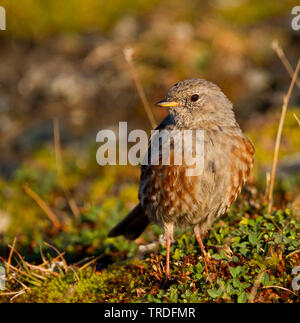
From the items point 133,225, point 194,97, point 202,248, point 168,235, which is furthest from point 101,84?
point 202,248

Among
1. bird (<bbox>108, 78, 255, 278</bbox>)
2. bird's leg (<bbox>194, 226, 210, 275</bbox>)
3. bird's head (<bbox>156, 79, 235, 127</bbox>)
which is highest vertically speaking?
bird's head (<bbox>156, 79, 235, 127</bbox>)

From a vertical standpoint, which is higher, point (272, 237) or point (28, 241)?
point (272, 237)

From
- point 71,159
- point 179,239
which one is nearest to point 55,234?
point 179,239

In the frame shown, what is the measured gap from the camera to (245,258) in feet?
12.3

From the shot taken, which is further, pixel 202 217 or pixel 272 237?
pixel 202 217

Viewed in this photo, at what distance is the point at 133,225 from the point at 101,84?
6660 mm

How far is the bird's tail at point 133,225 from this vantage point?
4816mm

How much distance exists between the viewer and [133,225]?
4.86 meters

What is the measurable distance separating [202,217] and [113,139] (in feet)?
16.2

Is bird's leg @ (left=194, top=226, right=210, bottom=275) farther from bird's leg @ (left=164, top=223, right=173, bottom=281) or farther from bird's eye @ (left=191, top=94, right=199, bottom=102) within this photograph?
bird's eye @ (left=191, top=94, right=199, bottom=102)

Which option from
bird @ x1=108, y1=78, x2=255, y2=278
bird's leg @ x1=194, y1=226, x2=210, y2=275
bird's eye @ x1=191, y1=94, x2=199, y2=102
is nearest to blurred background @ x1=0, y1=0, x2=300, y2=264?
bird @ x1=108, y1=78, x2=255, y2=278

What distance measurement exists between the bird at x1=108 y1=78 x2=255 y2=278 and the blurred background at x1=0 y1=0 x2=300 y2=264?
125 centimetres

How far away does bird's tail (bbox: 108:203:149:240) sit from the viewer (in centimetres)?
482

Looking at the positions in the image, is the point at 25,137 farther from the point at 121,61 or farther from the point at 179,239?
the point at 179,239
